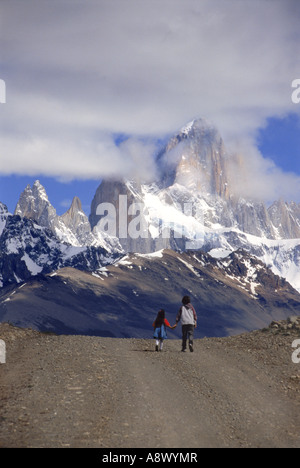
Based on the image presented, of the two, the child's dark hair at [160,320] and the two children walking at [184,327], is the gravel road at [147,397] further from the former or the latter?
the child's dark hair at [160,320]

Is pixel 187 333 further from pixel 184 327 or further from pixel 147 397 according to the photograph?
pixel 147 397

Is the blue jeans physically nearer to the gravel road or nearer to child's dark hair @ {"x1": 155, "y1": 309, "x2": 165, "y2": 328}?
the gravel road

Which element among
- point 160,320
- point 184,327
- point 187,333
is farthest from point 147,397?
point 160,320

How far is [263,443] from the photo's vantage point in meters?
17.8

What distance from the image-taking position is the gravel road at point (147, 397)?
17625mm

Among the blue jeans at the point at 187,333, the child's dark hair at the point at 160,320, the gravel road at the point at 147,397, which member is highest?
the child's dark hair at the point at 160,320

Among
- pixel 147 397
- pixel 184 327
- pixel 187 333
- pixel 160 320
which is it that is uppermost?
pixel 160 320

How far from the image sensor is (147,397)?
21781 mm

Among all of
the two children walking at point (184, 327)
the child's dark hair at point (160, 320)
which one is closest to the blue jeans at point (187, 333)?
the two children walking at point (184, 327)

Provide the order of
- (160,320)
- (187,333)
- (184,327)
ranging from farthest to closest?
(160,320) → (184,327) → (187,333)
